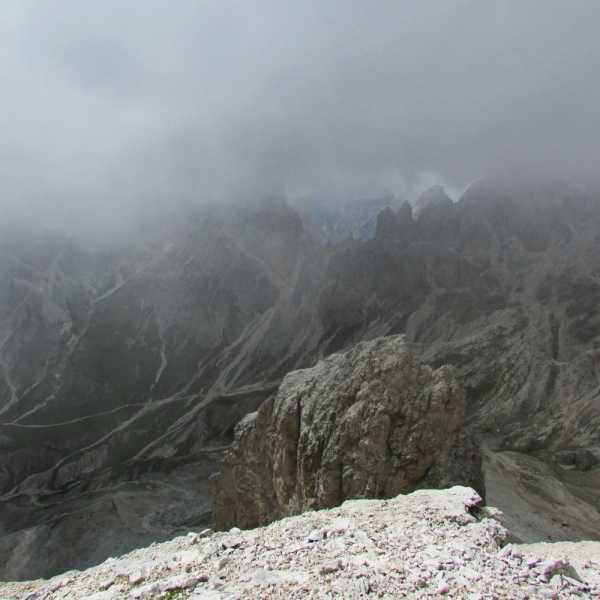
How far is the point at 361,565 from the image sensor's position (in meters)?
14.3

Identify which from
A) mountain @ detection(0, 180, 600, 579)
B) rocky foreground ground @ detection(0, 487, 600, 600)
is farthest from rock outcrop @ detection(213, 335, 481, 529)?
rocky foreground ground @ detection(0, 487, 600, 600)

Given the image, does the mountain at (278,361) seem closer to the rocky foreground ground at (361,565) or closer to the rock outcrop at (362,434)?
the rock outcrop at (362,434)

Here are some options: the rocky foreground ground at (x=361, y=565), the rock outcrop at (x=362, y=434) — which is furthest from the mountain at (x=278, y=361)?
the rocky foreground ground at (x=361, y=565)

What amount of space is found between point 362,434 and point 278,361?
126m

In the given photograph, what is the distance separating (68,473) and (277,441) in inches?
3732

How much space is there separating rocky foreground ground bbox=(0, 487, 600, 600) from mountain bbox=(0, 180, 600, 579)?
25.6 meters

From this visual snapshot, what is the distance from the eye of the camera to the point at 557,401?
96.9 meters

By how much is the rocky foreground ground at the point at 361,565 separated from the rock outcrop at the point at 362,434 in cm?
1448

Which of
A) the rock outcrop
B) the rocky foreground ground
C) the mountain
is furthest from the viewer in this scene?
the mountain

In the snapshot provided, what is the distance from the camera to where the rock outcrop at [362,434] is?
34.5 meters

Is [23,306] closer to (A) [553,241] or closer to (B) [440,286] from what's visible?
(B) [440,286]

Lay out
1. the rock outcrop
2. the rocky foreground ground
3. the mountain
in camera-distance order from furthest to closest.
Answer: the mountain
the rock outcrop
the rocky foreground ground

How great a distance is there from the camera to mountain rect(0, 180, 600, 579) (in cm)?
7506

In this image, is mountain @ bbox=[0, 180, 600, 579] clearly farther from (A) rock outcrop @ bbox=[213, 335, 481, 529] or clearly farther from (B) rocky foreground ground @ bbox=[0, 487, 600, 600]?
(B) rocky foreground ground @ bbox=[0, 487, 600, 600]
